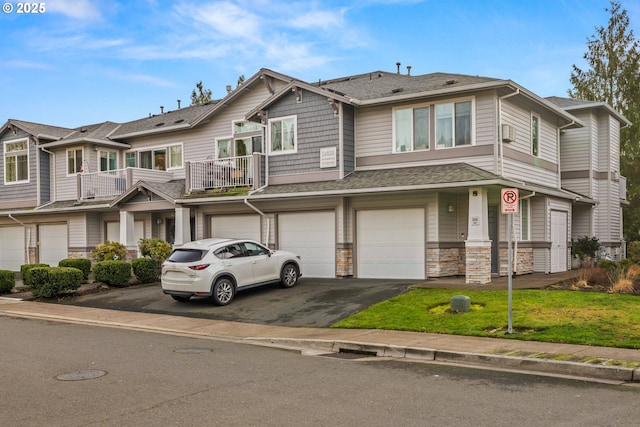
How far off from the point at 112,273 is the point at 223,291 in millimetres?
5813

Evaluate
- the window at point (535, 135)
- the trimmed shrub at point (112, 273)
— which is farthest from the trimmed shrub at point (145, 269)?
the window at point (535, 135)

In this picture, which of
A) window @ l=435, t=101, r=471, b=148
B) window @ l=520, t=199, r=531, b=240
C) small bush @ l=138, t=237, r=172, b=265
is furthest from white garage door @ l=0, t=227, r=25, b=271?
window @ l=520, t=199, r=531, b=240

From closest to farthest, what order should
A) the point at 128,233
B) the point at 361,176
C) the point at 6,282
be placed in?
the point at 361,176, the point at 6,282, the point at 128,233

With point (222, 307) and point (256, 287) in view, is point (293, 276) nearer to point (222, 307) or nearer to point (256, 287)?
point (256, 287)

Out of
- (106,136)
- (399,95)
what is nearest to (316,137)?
(399,95)

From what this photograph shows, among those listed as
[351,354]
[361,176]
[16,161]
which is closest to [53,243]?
[16,161]

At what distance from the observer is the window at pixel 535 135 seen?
2125 centimetres

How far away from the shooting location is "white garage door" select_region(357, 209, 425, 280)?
19.3m

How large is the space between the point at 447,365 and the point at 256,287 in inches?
350

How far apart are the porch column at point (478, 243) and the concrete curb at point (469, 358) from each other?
717 cm

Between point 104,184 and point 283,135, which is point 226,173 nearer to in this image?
point 283,135

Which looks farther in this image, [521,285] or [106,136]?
[106,136]

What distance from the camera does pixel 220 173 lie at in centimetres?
2331

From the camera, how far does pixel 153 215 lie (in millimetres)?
25984
